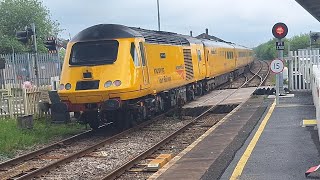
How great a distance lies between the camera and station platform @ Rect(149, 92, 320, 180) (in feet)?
25.7

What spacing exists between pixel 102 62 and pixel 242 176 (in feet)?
25.1

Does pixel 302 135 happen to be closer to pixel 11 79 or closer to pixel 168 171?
pixel 168 171

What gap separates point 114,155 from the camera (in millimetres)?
11812

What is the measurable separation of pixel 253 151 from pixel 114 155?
148 inches

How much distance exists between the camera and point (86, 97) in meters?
14.0

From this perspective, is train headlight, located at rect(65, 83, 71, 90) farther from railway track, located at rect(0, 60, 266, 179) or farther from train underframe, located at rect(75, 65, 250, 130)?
railway track, located at rect(0, 60, 266, 179)

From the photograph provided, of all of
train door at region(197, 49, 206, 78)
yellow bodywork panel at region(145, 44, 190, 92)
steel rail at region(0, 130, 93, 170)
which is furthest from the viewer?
train door at region(197, 49, 206, 78)

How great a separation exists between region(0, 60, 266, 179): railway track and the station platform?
4.41 feet

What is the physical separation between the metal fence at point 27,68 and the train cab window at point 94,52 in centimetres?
1444

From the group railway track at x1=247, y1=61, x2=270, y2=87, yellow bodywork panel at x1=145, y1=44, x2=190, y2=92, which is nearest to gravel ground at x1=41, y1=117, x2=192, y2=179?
yellow bodywork panel at x1=145, y1=44, x2=190, y2=92

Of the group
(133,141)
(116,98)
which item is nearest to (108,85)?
(116,98)

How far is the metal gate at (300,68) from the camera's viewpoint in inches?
842

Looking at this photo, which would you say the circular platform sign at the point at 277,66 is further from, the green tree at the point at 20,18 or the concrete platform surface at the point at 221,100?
the green tree at the point at 20,18

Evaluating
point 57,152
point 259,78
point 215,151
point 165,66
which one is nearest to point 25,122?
point 57,152
